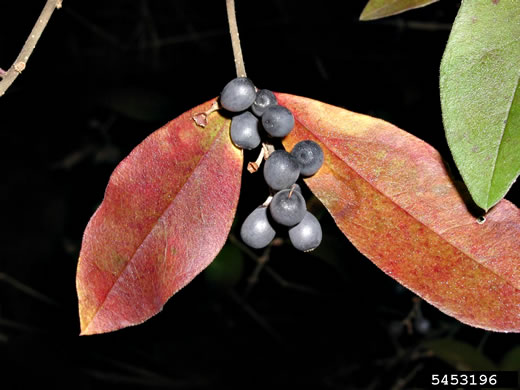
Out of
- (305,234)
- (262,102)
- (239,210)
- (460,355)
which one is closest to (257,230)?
(305,234)

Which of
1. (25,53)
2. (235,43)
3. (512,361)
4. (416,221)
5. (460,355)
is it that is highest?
(25,53)

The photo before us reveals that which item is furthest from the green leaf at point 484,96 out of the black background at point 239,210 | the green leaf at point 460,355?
the green leaf at point 460,355

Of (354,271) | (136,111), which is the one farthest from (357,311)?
(136,111)

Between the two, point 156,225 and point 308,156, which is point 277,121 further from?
point 156,225

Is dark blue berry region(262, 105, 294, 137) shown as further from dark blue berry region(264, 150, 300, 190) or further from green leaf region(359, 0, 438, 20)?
green leaf region(359, 0, 438, 20)

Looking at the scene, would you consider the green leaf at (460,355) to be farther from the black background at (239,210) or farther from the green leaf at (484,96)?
the green leaf at (484,96)

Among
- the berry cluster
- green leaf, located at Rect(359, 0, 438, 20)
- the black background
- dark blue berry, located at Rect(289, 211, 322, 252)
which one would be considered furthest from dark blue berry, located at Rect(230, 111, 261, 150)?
the black background

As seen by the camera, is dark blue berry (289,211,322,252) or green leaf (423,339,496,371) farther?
green leaf (423,339,496,371)
